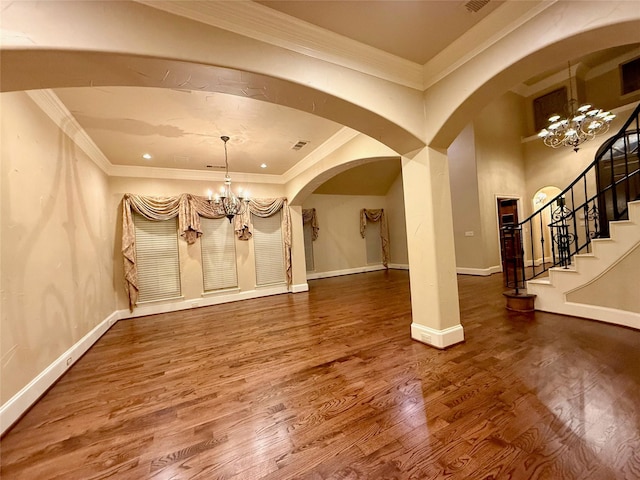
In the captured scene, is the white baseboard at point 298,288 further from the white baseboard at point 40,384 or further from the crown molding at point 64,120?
the crown molding at point 64,120

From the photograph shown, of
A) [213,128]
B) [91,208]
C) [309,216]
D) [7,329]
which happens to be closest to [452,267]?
[213,128]

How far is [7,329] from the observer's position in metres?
1.90

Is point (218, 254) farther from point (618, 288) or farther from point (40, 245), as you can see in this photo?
point (618, 288)

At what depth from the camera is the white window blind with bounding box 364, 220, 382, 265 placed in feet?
30.6

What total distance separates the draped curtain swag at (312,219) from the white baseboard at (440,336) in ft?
18.7

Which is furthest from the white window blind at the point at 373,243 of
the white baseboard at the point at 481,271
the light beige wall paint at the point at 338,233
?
the white baseboard at the point at 481,271

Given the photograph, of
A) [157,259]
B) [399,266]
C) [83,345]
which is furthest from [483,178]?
[83,345]

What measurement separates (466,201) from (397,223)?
105 inches

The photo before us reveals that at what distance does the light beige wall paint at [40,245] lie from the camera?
1973mm

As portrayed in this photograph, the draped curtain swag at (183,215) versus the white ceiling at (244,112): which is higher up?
the white ceiling at (244,112)

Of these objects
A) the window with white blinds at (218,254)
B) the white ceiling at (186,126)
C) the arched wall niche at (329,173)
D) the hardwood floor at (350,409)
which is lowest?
the hardwood floor at (350,409)

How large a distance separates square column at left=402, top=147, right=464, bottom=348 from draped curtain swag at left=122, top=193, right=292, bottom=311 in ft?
12.6

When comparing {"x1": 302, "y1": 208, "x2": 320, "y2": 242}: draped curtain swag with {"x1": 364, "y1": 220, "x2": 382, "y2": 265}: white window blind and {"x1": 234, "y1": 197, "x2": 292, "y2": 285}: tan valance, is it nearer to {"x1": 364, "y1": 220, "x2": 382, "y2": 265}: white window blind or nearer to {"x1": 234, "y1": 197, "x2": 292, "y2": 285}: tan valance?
{"x1": 234, "y1": 197, "x2": 292, "y2": 285}: tan valance

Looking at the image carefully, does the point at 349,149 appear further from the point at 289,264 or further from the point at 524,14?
the point at 289,264
